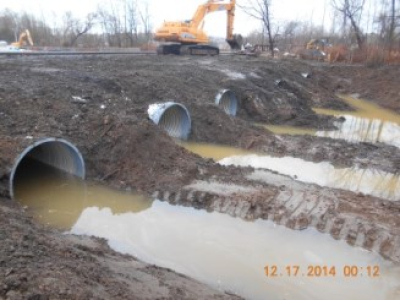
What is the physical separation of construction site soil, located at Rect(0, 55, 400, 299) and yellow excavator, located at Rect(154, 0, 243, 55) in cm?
892

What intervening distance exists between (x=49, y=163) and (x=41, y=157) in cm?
36

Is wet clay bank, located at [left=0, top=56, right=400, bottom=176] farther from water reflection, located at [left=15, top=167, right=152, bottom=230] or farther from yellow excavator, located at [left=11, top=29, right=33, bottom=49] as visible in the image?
yellow excavator, located at [left=11, top=29, right=33, bottom=49]

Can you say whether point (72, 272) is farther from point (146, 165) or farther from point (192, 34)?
point (192, 34)

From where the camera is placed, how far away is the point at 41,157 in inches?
318

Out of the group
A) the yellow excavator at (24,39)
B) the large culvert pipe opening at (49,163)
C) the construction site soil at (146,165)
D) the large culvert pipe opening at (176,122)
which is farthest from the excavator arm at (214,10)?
the large culvert pipe opening at (49,163)

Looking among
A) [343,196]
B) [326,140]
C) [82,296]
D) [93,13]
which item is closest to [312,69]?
[326,140]

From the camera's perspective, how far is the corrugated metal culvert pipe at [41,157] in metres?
5.94

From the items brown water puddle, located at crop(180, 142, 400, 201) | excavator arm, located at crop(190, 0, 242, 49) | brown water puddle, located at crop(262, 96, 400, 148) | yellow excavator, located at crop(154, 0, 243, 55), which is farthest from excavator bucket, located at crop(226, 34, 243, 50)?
brown water puddle, located at crop(180, 142, 400, 201)

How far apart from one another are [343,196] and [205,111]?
5.65 metres

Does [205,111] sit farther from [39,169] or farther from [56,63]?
[56,63]

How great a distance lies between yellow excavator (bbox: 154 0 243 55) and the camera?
22.7 m

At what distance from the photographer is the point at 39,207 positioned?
6.50m

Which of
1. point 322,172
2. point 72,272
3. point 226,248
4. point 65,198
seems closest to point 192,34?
point 322,172
